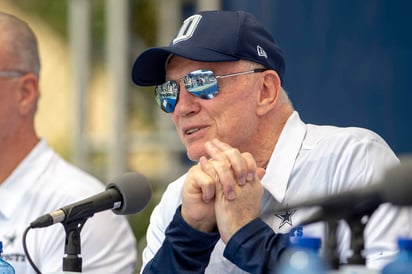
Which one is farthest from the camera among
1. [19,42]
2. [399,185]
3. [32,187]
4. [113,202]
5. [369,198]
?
[19,42]

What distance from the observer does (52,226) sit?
12.7 ft

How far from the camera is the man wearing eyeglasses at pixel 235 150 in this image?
2.91 meters

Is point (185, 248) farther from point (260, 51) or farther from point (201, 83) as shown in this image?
point (260, 51)

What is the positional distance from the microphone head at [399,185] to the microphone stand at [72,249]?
3.75ft

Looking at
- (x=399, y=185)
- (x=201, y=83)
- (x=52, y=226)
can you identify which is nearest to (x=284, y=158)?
(x=201, y=83)

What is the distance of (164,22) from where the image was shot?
6.22 m

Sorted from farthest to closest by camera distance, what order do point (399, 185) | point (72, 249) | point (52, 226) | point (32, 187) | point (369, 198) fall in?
point (32, 187)
point (52, 226)
point (72, 249)
point (369, 198)
point (399, 185)

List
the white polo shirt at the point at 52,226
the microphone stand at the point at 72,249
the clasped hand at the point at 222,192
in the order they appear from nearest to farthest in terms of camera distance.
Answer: the microphone stand at the point at 72,249 → the clasped hand at the point at 222,192 → the white polo shirt at the point at 52,226

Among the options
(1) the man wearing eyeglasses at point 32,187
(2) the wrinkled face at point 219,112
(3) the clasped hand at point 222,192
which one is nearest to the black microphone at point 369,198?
(3) the clasped hand at point 222,192

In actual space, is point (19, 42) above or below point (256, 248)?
above

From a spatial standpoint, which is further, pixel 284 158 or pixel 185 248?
pixel 284 158

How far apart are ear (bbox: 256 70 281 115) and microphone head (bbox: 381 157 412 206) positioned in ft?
4.96

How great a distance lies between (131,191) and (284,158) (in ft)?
1.88

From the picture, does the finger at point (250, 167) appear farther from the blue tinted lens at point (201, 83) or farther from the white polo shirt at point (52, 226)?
the white polo shirt at point (52, 226)
